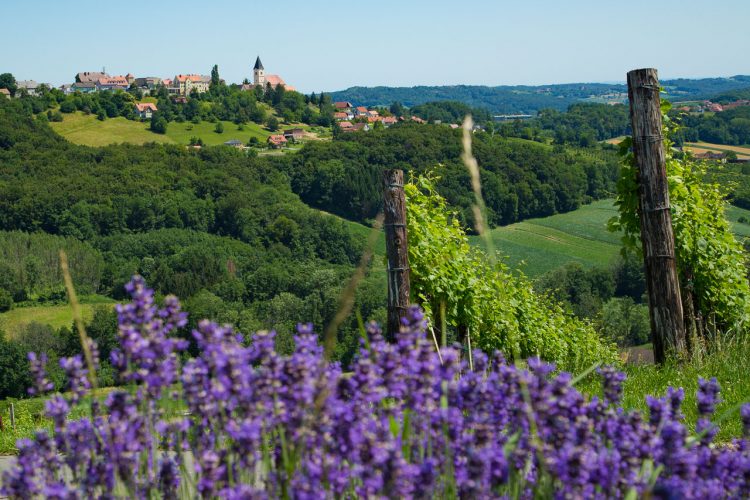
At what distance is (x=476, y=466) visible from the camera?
183cm

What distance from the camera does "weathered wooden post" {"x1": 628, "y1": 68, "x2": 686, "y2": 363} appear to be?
22.6ft

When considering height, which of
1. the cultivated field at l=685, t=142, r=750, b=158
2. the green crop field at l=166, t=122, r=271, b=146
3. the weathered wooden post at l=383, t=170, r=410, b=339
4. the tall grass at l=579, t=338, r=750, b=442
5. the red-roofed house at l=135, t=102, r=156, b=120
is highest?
the red-roofed house at l=135, t=102, r=156, b=120

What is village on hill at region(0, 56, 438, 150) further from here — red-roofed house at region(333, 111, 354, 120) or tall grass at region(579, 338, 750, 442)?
tall grass at region(579, 338, 750, 442)

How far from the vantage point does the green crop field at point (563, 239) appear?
87.6 m

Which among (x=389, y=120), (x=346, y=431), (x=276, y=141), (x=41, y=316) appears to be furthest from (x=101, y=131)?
(x=346, y=431)

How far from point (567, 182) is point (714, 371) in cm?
10515

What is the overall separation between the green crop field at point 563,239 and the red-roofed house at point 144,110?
8418cm

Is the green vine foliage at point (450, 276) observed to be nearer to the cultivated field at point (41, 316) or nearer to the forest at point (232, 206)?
the forest at point (232, 206)

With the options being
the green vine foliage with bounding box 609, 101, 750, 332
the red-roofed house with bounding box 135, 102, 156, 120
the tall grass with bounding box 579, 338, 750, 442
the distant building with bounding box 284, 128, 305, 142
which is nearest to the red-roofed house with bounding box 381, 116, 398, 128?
the distant building with bounding box 284, 128, 305, 142

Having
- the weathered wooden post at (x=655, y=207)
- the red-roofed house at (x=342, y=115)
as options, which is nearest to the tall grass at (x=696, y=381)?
the weathered wooden post at (x=655, y=207)

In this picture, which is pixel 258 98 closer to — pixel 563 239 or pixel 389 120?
pixel 389 120

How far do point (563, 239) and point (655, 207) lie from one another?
92.3m

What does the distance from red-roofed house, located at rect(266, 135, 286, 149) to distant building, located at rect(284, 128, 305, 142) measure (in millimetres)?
4185

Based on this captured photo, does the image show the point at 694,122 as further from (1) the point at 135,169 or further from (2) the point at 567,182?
(1) the point at 135,169
